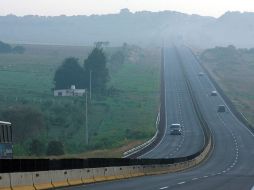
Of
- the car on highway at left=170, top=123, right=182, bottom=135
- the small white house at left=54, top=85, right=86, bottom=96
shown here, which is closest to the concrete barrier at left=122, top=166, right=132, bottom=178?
the car on highway at left=170, top=123, right=182, bottom=135

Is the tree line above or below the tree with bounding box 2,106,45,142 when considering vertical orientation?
above

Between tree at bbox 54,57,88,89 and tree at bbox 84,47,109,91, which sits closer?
tree at bbox 54,57,88,89

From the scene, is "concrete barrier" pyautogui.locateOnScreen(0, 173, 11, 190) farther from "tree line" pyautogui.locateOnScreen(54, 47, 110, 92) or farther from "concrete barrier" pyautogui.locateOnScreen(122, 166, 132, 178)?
"tree line" pyautogui.locateOnScreen(54, 47, 110, 92)

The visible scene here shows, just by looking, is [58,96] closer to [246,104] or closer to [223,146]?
[246,104]

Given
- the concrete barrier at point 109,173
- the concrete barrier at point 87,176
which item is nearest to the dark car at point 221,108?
the concrete barrier at point 109,173

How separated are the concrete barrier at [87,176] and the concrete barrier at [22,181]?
826cm

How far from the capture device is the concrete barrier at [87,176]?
34184 millimetres

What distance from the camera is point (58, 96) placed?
134625 mm

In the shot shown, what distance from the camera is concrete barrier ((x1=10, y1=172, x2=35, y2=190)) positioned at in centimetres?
2385

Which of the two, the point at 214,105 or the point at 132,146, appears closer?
the point at 132,146

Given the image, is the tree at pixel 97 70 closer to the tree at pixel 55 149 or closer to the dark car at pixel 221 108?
the dark car at pixel 221 108

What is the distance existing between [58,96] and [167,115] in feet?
69.7

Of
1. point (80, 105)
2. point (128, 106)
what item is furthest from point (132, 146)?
point (128, 106)

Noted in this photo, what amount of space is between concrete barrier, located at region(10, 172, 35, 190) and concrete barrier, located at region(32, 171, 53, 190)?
482 millimetres
